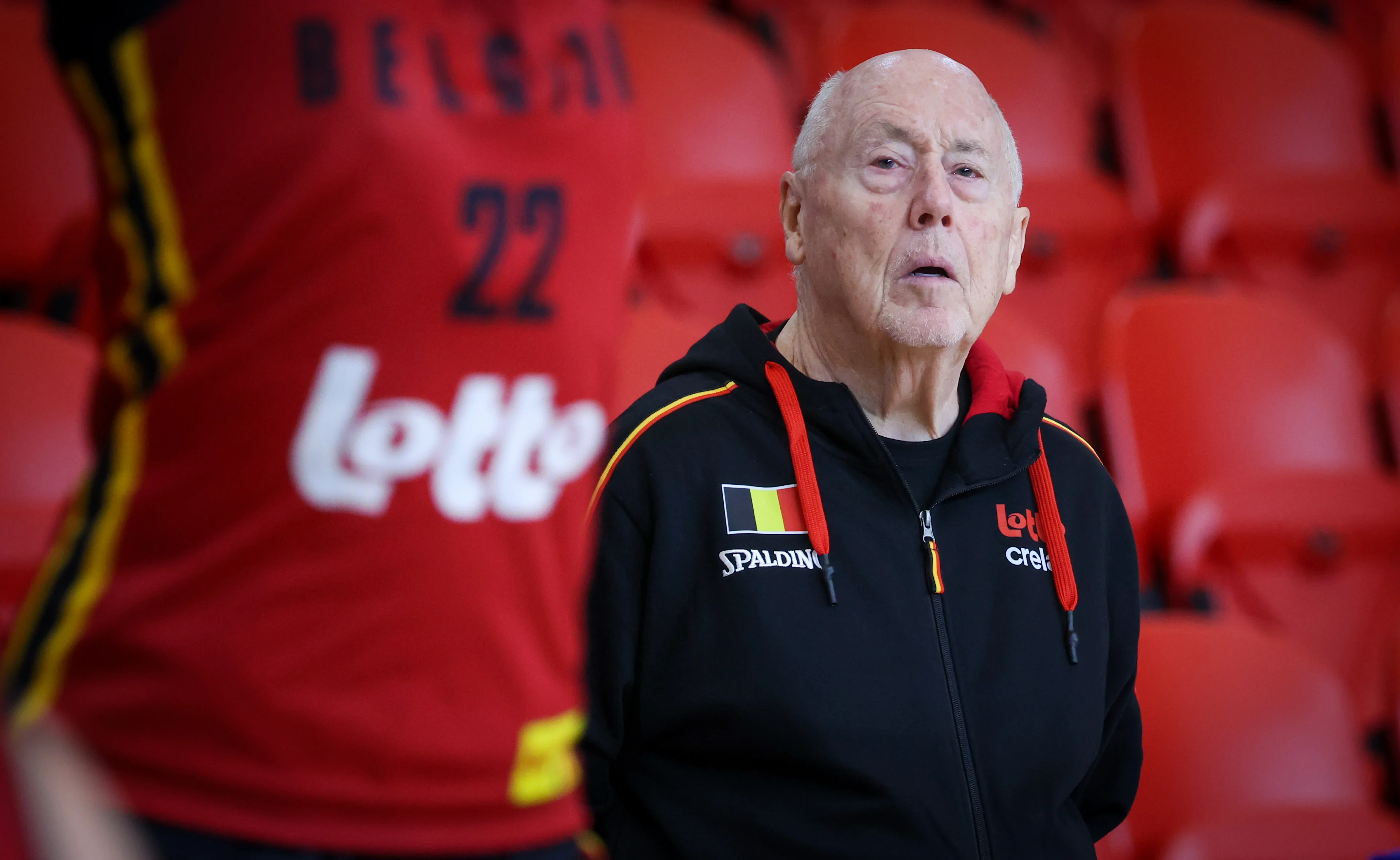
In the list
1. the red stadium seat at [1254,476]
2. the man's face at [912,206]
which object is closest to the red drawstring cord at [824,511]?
the man's face at [912,206]

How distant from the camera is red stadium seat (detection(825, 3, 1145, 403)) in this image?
249 centimetres

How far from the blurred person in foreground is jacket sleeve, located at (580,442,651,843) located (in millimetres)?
477

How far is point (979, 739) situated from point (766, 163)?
1441 millimetres

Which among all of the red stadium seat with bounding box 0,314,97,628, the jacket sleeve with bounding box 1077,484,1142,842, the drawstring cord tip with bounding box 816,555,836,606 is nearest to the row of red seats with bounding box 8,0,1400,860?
the red stadium seat with bounding box 0,314,97,628

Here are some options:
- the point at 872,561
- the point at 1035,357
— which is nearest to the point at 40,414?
the point at 872,561

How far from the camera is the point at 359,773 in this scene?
0.63 metres

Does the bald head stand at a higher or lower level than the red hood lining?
higher

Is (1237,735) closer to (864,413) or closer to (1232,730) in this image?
(1232,730)

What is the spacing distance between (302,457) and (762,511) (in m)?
0.64

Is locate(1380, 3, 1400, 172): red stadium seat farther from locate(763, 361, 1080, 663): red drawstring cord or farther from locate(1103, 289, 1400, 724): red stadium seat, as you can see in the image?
locate(763, 361, 1080, 663): red drawstring cord

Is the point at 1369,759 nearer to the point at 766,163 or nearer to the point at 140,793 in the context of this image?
the point at 766,163

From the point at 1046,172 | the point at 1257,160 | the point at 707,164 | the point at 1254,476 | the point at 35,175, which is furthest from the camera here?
the point at 1257,160

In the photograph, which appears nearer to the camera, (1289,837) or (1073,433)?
(1073,433)

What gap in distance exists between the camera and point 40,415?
161 cm
